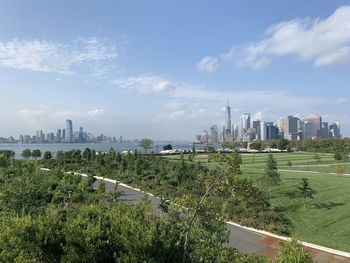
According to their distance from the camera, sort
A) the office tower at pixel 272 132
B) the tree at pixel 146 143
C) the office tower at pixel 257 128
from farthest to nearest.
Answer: the office tower at pixel 257 128, the office tower at pixel 272 132, the tree at pixel 146 143

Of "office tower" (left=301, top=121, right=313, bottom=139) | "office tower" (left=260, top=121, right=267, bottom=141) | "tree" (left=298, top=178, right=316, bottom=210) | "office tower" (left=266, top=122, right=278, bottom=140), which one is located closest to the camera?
"tree" (left=298, top=178, right=316, bottom=210)

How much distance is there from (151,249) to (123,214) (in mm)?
2315

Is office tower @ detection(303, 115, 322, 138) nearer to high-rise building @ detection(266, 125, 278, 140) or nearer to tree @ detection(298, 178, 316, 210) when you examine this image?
high-rise building @ detection(266, 125, 278, 140)

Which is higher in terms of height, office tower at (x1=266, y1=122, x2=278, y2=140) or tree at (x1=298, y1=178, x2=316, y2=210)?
office tower at (x1=266, y1=122, x2=278, y2=140)

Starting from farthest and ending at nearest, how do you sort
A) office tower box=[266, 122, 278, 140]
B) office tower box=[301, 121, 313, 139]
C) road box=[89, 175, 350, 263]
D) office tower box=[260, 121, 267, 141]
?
office tower box=[301, 121, 313, 139] → office tower box=[260, 121, 267, 141] → office tower box=[266, 122, 278, 140] → road box=[89, 175, 350, 263]

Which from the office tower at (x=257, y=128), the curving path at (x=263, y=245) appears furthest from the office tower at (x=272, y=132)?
the curving path at (x=263, y=245)

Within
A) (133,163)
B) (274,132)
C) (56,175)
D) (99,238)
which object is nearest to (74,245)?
(99,238)

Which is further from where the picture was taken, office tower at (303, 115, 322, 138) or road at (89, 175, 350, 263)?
office tower at (303, 115, 322, 138)

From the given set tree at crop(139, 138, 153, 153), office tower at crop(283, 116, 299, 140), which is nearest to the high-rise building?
office tower at crop(283, 116, 299, 140)

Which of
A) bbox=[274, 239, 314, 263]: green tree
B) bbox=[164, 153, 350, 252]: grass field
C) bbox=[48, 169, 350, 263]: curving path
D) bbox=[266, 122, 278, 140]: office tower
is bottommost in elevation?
bbox=[48, 169, 350, 263]: curving path

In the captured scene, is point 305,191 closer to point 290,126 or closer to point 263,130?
point 263,130

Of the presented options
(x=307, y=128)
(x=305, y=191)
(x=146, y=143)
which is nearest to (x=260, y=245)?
(x=305, y=191)

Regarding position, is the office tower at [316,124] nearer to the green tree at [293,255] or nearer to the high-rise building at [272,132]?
the high-rise building at [272,132]

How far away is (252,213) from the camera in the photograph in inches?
1092
